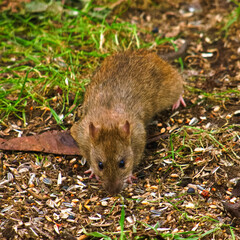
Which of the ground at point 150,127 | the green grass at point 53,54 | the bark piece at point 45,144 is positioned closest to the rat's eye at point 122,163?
the ground at point 150,127

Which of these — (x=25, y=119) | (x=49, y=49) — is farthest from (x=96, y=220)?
(x=49, y=49)

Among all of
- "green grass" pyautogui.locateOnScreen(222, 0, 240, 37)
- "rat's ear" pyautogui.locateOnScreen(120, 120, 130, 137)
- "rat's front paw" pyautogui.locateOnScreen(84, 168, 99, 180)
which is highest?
"rat's ear" pyautogui.locateOnScreen(120, 120, 130, 137)

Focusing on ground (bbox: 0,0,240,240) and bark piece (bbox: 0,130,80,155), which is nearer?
ground (bbox: 0,0,240,240)

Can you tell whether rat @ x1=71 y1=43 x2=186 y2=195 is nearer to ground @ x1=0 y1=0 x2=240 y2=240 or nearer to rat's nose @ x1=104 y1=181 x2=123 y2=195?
rat's nose @ x1=104 y1=181 x2=123 y2=195

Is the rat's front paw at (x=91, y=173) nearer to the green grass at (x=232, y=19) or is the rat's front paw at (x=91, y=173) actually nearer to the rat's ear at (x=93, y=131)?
the rat's ear at (x=93, y=131)

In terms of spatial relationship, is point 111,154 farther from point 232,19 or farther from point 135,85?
point 232,19

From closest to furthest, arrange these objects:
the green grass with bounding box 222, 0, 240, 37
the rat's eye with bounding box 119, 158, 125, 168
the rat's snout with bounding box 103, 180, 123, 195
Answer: the rat's snout with bounding box 103, 180, 123, 195, the rat's eye with bounding box 119, 158, 125, 168, the green grass with bounding box 222, 0, 240, 37

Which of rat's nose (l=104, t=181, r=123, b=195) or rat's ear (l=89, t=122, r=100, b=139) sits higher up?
rat's ear (l=89, t=122, r=100, b=139)

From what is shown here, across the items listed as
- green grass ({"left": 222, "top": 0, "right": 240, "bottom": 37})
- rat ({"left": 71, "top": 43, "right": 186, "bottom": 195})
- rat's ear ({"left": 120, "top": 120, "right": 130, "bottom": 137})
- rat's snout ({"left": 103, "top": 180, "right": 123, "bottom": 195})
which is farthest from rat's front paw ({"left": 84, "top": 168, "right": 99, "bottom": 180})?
green grass ({"left": 222, "top": 0, "right": 240, "bottom": 37})
